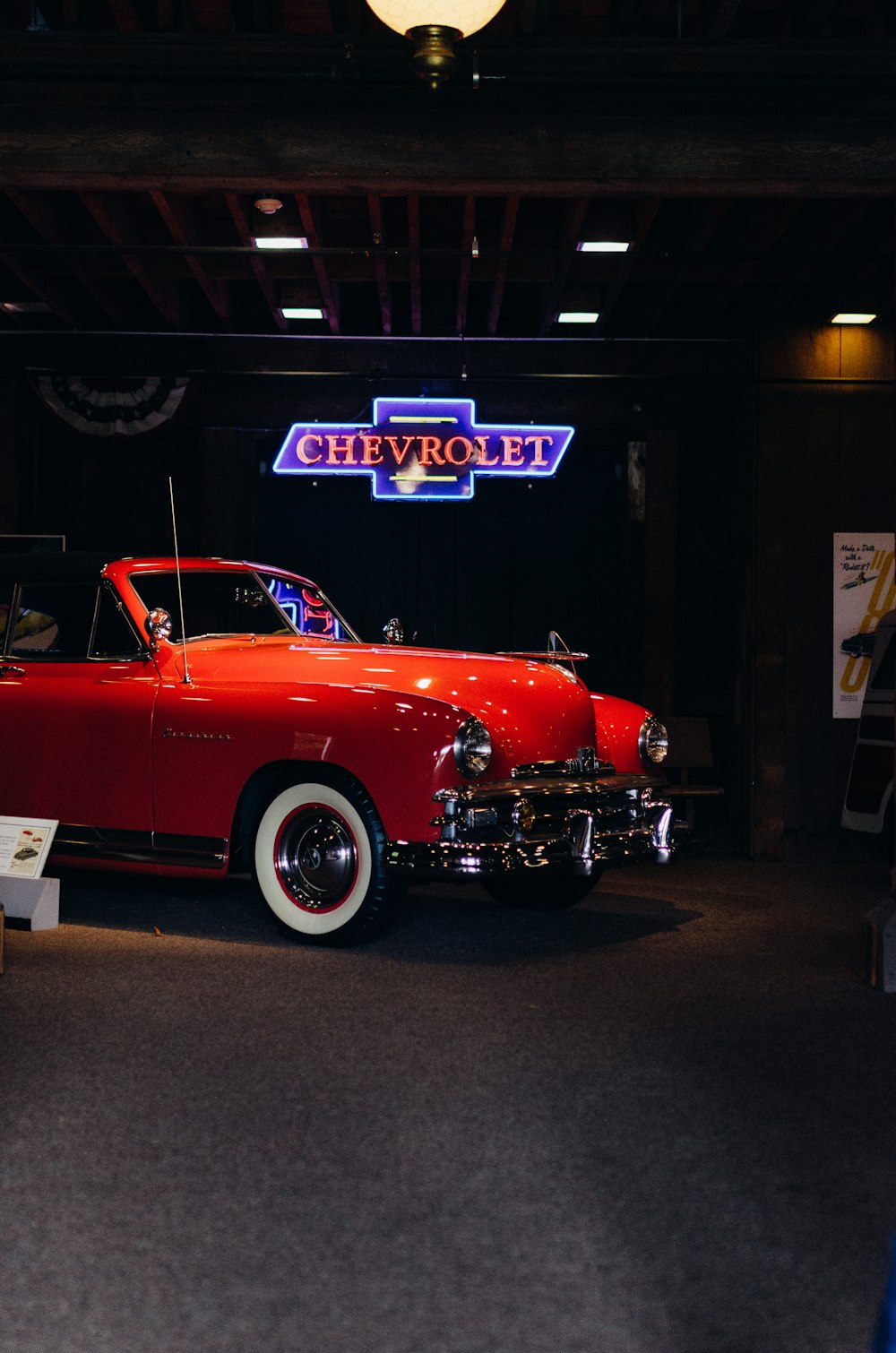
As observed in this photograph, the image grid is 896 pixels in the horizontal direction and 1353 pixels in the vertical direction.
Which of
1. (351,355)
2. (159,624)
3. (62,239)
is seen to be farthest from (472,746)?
(351,355)

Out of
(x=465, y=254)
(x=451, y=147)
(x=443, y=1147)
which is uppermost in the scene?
(x=465, y=254)

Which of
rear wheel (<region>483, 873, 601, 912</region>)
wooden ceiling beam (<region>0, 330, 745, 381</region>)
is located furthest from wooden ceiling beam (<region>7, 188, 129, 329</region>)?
rear wheel (<region>483, 873, 601, 912</region>)

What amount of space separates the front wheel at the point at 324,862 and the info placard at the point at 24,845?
1.02m

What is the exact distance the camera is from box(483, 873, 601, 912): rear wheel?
696 centimetres

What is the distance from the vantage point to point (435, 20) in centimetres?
461

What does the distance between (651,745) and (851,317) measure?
14.3 feet

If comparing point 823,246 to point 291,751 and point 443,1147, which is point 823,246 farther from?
point 443,1147

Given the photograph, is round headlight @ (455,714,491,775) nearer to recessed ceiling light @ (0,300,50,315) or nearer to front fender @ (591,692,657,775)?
front fender @ (591,692,657,775)

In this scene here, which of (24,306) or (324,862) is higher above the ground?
(24,306)

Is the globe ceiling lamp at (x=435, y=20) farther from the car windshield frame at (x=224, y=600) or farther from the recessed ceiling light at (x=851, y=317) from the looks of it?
the recessed ceiling light at (x=851, y=317)

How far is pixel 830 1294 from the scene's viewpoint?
2.55 m

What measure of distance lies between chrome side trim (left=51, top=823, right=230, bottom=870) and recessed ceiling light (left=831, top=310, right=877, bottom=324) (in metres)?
6.04

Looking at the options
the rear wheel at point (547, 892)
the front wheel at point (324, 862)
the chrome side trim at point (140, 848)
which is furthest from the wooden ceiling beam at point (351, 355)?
the front wheel at point (324, 862)

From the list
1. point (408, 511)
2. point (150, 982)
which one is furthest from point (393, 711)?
point (408, 511)
